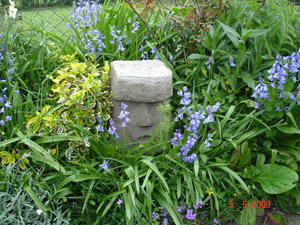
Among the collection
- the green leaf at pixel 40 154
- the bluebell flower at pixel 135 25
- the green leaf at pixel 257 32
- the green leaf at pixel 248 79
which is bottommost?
the green leaf at pixel 40 154

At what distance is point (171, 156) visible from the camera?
2.35m

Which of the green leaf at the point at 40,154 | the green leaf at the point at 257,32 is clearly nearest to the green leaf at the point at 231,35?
the green leaf at the point at 257,32

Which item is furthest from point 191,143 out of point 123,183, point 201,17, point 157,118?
point 201,17

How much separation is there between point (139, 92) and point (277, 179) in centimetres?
120

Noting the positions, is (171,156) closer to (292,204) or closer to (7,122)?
(292,204)

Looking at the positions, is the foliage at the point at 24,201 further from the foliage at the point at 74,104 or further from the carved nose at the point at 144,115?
the carved nose at the point at 144,115

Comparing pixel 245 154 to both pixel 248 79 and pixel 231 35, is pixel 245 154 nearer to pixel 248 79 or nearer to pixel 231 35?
pixel 248 79

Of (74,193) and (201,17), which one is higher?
(201,17)

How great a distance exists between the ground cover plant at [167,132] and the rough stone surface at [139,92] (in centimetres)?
9

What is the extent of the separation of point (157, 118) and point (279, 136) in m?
1.00

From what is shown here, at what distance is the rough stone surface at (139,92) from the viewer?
239cm

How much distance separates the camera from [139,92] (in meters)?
2.41

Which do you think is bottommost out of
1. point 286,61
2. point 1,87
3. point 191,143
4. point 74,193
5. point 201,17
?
point 74,193

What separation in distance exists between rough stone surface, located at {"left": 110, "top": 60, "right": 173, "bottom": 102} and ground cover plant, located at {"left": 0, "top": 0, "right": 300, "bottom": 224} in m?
0.17
